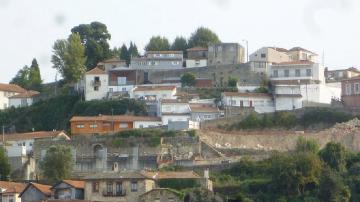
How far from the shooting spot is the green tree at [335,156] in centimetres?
6625

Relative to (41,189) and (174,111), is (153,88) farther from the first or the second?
(41,189)

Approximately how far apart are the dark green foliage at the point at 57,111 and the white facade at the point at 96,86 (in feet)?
2.75

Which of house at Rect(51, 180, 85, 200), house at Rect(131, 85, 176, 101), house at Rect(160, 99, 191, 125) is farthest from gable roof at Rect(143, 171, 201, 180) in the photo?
house at Rect(131, 85, 176, 101)

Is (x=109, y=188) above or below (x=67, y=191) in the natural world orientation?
above

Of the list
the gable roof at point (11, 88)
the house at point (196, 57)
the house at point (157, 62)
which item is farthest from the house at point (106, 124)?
the gable roof at point (11, 88)

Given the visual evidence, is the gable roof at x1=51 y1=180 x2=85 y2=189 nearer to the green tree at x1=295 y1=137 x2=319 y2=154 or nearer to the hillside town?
the hillside town

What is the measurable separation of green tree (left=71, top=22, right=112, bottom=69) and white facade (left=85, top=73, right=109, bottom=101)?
784 centimetres

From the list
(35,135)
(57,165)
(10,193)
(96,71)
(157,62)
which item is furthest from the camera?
(157,62)

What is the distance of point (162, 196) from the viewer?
61375 mm

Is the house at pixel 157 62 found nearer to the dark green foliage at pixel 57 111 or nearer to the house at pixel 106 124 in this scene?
the dark green foliage at pixel 57 111

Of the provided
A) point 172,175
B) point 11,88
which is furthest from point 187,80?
point 172,175

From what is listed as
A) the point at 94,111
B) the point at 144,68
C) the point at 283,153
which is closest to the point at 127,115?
the point at 94,111

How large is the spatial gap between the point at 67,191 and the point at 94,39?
32.5 m

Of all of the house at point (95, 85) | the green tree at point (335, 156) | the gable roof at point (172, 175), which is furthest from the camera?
the house at point (95, 85)
